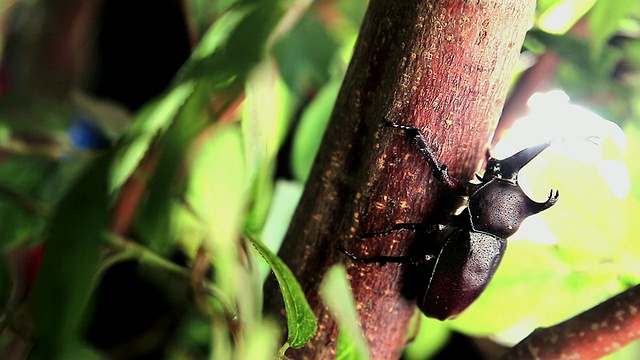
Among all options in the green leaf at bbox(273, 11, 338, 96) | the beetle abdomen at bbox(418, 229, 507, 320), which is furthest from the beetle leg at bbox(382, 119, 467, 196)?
the green leaf at bbox(273, 11, 338, 96)

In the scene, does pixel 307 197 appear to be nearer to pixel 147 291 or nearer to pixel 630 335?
pixel 630 335

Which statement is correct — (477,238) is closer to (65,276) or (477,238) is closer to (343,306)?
(343,306)

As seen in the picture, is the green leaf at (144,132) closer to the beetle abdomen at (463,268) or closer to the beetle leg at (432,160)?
the beetle leg at (432,160)

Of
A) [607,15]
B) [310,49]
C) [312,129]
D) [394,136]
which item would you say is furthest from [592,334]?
[310,49]

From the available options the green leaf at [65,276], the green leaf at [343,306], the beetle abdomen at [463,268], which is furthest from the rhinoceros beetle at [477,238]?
the green leaf at [65,276]

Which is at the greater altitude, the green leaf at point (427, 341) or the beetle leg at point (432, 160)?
the beetle leg at point (432, 160)

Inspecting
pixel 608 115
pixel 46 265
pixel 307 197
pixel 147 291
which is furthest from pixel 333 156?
pixel 147 291

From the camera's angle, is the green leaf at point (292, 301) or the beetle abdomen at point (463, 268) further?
the beetle abdomen at point (463, 268)
